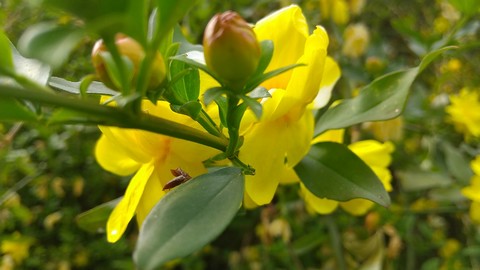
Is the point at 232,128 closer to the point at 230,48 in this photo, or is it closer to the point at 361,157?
the point at 230,48

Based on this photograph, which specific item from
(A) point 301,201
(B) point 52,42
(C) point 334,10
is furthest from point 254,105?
(C) point 334,10

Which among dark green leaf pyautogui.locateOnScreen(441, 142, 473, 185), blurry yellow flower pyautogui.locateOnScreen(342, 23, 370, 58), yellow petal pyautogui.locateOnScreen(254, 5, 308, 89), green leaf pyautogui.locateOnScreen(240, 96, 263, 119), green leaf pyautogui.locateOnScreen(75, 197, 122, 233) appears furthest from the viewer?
blurry yellow flower pyautogui.locateOnScreen(342, 23, 370, 58)

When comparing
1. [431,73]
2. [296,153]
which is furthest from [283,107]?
[431,73]

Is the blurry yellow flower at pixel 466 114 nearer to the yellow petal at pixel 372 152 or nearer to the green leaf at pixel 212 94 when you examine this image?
the yellow petal at pixel 372 152

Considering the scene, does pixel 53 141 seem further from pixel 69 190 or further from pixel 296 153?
pixel 296 153

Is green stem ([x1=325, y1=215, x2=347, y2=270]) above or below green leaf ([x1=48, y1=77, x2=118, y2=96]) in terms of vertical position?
below

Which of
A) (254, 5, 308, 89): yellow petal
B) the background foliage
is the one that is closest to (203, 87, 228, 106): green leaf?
(254, 5, 308, 89): yellow petal

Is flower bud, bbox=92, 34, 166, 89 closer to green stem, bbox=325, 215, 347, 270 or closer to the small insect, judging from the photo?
the small insect
